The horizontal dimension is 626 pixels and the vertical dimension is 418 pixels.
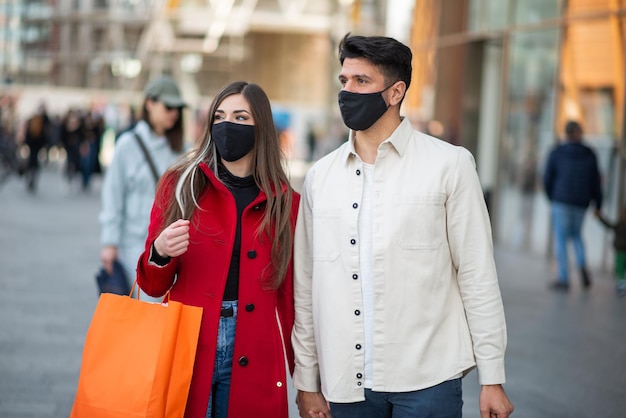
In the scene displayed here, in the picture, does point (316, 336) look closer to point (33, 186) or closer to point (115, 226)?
point (115, 226)

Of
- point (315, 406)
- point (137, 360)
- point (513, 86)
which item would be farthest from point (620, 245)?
point (137, 360)

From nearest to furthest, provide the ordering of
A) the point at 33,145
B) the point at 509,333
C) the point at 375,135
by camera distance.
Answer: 1. the point at 375,135
2. the point at 509,333
3. the point at 33,145

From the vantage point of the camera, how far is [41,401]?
5516 mm

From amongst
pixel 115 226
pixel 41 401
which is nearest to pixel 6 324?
pixel 41 401

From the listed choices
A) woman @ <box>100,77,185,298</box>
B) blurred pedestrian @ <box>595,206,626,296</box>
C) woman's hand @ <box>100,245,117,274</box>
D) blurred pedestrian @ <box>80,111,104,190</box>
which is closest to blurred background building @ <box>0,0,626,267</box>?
blurred pedestrian @ <box>595,206,626,296</box>

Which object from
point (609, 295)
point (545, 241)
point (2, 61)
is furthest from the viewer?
point (2, 61)

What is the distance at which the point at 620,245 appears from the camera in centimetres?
1002

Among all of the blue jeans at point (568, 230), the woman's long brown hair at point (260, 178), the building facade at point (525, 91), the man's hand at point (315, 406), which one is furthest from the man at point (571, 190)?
the man's hand at point (315, 406)

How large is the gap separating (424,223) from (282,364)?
2.58 feet

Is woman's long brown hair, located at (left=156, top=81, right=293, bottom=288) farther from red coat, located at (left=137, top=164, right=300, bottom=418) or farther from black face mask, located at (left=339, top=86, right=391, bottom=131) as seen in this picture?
black face mask, located at (left=339, top=86, right=391, bottom=131)

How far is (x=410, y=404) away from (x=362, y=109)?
0.94 meters

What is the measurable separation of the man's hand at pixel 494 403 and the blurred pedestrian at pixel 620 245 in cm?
748

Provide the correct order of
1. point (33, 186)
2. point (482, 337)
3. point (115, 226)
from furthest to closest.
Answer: point (33, 186) < point (115, 226) < point (482, 337)

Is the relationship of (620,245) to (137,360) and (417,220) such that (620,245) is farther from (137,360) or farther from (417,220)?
(137,360)
